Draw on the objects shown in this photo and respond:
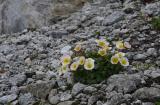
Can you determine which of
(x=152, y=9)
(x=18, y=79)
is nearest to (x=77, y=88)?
(x=18, y=79)

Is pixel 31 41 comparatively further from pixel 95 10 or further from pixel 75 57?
pixel 75 57

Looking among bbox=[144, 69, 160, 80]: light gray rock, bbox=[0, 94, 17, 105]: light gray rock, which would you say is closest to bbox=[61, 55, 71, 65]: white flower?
bbox=[0, 94, 17, 105]: light gray rock

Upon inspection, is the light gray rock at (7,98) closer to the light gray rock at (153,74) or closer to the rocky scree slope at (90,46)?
the rocky scree slope at (90,46)

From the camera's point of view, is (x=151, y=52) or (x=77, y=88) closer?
(x=77, y=88)

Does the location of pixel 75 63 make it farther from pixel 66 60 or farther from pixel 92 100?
pixel 92 100

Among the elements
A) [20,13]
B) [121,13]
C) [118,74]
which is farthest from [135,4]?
[118,74]

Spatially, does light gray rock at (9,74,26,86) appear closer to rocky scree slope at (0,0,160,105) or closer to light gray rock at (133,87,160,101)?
rocky scree slope at (0,0,160,105)
